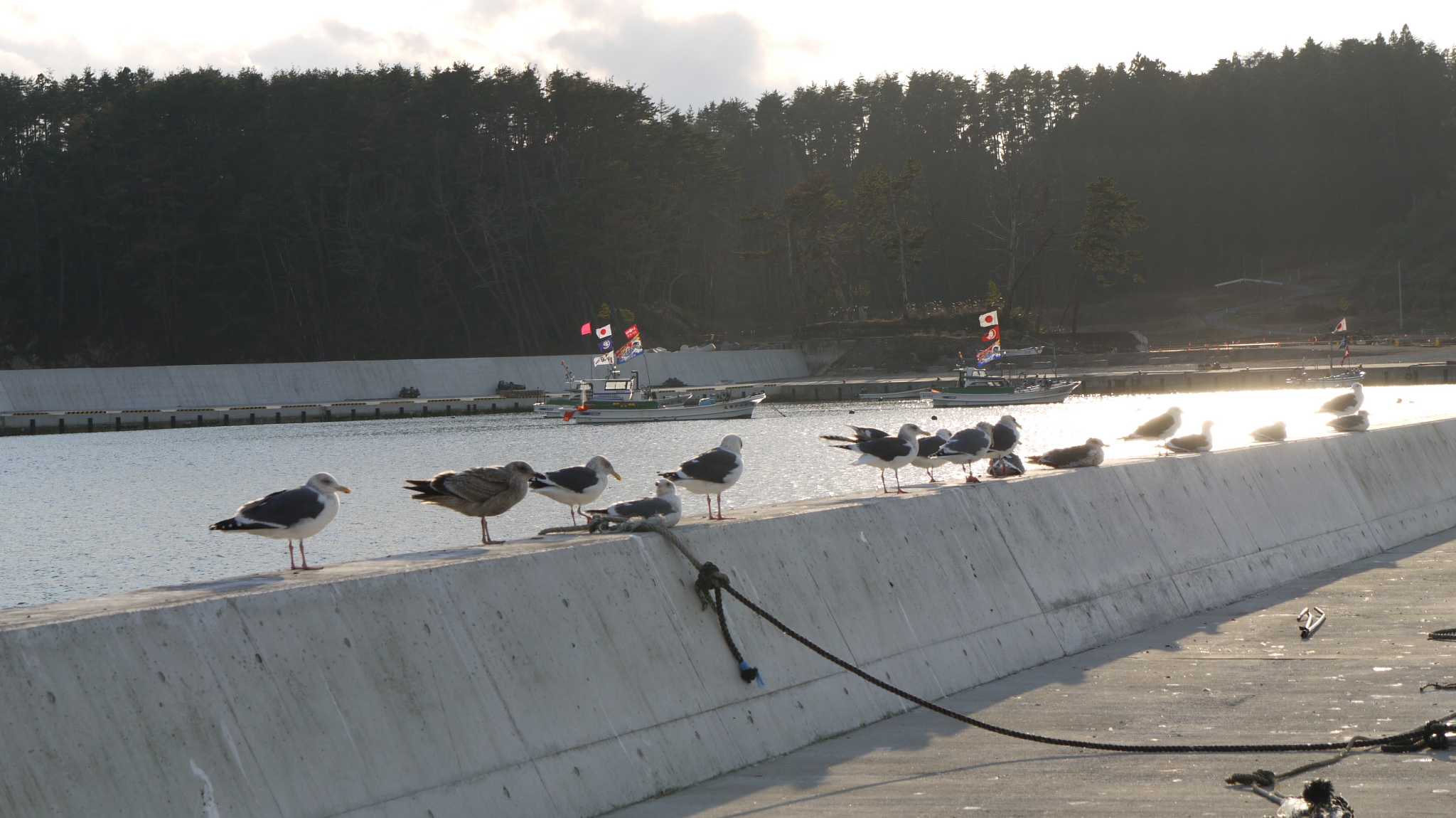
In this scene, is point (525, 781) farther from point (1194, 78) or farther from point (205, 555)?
point (1194, 78)

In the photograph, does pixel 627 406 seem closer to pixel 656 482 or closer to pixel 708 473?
pixel 656 482

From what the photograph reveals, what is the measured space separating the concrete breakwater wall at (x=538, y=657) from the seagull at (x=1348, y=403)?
30.4ft

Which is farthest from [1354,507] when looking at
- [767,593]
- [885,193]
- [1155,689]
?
[885,193]

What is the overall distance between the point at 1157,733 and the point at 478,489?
4.17 metres

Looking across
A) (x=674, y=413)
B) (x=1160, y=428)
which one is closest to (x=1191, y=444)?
(x=1160, y=428)

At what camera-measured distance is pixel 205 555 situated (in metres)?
31.8

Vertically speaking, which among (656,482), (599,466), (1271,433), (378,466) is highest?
(599,466)

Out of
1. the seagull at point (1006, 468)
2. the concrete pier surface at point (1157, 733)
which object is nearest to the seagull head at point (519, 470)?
the concrete pier surface at point (1157, 733)

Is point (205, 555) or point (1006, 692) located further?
point (205, 555)

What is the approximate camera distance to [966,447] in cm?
1342

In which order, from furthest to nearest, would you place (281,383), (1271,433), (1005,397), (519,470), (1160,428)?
(281,383) < (1005,397) < (1271,433) < (1160,428) < (519,470)

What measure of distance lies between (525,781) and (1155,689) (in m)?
4.25

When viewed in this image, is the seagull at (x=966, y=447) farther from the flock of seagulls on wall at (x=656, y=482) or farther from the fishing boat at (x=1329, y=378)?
the fishing boat at (x=1329, y=378)

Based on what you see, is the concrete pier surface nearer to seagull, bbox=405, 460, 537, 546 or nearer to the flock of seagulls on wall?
the flock of seagulls on wall
